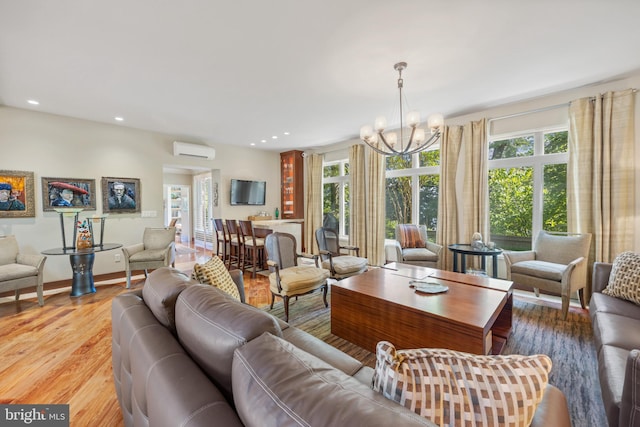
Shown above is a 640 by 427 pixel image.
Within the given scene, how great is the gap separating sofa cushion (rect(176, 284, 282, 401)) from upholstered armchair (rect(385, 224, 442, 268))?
141 inches

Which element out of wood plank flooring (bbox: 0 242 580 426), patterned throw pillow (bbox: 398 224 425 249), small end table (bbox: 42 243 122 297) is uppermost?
patterned throw pillow (bbox: 398 224 425 249)

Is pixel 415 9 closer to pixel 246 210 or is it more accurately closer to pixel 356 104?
pixel 356 104

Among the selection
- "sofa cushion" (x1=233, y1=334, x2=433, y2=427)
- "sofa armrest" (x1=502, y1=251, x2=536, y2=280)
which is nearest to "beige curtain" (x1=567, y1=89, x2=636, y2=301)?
"sofa armrest" (x1=502, y1=251, x2=536, y2=280)

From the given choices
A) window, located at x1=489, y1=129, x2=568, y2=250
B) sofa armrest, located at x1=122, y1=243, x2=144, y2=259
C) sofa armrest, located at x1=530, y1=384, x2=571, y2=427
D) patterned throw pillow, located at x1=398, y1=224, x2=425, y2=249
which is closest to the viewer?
sofa armrest, located at x1=530, y1=384, x2=571, y2=427

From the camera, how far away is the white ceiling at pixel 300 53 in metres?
2.04

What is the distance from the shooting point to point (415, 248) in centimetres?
459

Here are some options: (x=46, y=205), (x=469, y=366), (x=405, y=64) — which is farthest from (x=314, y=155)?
(x=469, y=366)

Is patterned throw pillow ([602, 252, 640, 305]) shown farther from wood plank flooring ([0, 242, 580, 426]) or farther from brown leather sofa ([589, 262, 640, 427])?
wood plank flooring ([0, 242, 580, 426])

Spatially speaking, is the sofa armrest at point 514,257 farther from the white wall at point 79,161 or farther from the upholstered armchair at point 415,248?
the white wall at point 79,161

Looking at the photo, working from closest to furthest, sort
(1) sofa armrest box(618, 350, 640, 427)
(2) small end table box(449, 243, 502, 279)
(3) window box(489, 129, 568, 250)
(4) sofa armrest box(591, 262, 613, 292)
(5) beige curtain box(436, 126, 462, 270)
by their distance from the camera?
(1) sofa armrest box(618, 350, 640, 427)
(4) sofa armrest box(591, 262, 613, 292)
(2) small end table box(449, 243, 502, 279)
(3) window box(489, 129, 568, 250)
(5) beige curtain box(436, 126, 462, 270)

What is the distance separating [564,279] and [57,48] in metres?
5.60

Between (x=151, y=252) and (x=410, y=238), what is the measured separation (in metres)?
4.39

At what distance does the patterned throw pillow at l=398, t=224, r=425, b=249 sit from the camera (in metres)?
4.63

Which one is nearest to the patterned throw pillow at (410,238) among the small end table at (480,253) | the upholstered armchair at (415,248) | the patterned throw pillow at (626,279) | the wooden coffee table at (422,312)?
→ the upholstered armchair at (415,248)
